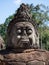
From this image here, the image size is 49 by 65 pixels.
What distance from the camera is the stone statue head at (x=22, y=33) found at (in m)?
4.81

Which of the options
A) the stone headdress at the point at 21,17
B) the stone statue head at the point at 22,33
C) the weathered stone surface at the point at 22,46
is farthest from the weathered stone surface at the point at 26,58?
the stone headdress at the point at 21,17

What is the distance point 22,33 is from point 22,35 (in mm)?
39

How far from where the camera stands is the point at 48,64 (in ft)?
16.0

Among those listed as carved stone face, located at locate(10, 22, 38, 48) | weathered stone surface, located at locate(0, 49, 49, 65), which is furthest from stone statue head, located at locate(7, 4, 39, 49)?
weathered stone surface, located at locate(0, 49, 49, 65)

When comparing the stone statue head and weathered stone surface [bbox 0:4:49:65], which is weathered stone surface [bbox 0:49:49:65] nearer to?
weathered stone surface [bbox 0:4:49:65]

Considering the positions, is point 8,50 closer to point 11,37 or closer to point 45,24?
point 11,37

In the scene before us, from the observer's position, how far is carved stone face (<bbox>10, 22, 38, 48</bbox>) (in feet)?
15.8

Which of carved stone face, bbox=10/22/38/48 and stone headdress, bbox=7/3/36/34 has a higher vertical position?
stone headdress, bbox=7/3/36/34

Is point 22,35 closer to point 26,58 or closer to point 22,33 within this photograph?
point 22,33

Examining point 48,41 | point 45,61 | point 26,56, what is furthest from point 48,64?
point 48,41

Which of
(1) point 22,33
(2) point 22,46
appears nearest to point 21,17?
(1) point 22,33

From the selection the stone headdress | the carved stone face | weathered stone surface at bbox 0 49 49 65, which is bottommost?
weathered stone surface at bbox 0 49 49 65

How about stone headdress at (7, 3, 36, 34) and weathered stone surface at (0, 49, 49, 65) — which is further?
stone headdress at (7, 3, 36, 34)

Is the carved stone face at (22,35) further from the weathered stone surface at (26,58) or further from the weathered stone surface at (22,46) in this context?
the weathered stone surface at (26,58)
